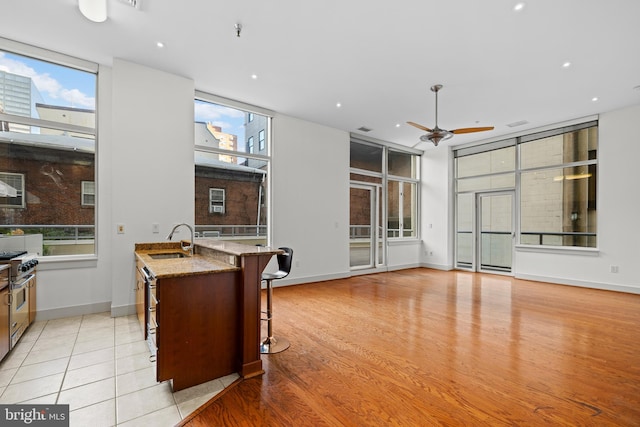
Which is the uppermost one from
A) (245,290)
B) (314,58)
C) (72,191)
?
(314,58)

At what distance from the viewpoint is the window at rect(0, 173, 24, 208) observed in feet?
11.6

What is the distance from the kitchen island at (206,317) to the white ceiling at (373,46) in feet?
8.16

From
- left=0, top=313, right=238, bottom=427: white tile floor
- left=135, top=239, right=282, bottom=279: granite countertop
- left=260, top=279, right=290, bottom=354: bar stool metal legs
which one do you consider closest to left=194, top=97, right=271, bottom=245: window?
left=135, top=239, right=282, bottom=279: granite countertop

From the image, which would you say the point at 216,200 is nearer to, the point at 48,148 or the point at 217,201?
the point at 217,201

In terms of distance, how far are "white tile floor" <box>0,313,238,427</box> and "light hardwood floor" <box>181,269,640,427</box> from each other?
261 mm

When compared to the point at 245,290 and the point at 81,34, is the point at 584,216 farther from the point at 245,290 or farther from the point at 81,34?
the point at 81,34

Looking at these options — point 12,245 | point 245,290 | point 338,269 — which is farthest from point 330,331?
point 12,245

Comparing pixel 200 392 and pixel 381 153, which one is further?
pixel 381 153

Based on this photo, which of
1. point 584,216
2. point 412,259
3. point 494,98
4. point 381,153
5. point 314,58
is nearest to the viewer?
point 314,58

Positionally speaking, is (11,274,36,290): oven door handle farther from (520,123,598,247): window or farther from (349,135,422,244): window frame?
(520,123,598,247): window

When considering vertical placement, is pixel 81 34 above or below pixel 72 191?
above

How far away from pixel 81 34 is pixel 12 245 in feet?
8.23

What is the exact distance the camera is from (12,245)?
3381mm

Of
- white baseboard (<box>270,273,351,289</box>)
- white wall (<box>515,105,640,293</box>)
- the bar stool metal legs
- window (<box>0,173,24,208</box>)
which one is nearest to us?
the bar stool metal legs
